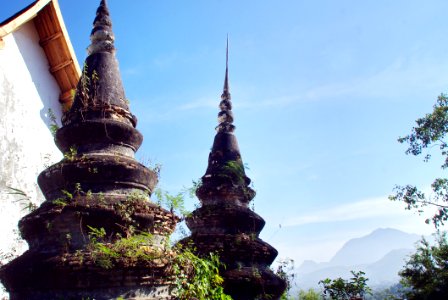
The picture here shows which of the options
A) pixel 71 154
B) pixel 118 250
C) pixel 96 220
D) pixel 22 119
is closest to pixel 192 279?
pixel 118 250

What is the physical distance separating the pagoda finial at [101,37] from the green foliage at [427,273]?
13382 mm

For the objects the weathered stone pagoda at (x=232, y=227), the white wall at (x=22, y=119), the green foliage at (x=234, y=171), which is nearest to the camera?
the weathered stone pagoda at (x=232, y=227)

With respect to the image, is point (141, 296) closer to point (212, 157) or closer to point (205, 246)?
point (205, 246)

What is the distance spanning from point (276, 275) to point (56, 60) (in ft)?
29.7

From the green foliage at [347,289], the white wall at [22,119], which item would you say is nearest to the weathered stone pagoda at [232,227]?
the green foliage at [347,289]

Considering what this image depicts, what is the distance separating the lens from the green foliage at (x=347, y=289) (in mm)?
8203

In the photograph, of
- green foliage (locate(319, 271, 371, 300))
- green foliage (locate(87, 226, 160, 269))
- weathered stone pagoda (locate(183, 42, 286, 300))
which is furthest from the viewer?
green foliage (locate(319, 271, 371, 300))

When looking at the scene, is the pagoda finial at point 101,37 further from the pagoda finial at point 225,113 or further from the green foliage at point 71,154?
the pagoda finial at point 225,113

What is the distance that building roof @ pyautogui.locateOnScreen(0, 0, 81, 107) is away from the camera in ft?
38.7

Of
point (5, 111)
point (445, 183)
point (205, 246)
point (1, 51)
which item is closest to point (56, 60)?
point (1, 51)

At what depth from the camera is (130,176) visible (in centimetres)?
546

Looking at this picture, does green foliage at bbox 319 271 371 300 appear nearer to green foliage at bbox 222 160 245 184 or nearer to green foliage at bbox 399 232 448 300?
green foliage at bbox 222 160 245 184

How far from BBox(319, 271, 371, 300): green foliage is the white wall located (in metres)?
6.38

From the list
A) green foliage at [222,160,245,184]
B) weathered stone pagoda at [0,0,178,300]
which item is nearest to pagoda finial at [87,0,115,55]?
weathered stone pagoda at [0,0,178,300]
